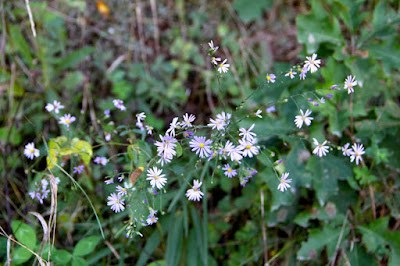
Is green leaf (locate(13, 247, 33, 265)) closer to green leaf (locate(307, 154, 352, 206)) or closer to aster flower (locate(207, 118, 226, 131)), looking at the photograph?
aster flower (locate(207, 118, 226, 131))

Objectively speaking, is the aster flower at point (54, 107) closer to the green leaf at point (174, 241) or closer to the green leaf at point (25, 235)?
the green leaf at point (25, 235)

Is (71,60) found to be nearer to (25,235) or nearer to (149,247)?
(25,235)

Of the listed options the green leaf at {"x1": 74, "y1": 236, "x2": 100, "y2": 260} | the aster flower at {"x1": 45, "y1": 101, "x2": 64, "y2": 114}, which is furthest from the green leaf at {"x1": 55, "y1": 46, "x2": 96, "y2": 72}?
the green leaf at {"x1": 74, "y1": 236, "x2": 100, "y2": 260}

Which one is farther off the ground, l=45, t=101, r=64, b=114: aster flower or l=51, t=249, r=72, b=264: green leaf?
l=45, t=101, r=64, b=114: aster flower

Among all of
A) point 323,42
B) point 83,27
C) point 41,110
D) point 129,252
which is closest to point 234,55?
point 323,42

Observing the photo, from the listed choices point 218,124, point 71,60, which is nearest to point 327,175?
point 218,124

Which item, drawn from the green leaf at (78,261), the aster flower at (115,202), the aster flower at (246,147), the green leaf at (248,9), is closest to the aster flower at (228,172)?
the aster flower at (246,147)
